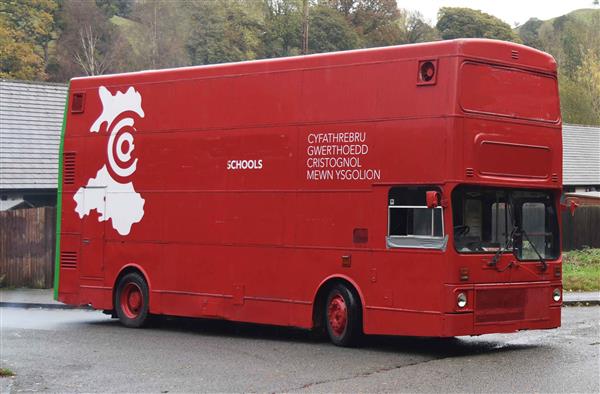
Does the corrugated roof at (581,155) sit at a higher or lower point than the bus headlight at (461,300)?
higher

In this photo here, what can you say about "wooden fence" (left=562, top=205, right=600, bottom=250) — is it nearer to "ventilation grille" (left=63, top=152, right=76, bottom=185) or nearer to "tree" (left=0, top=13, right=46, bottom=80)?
"ventilation grille" (left=63, top=152, right=76, bottom=185)

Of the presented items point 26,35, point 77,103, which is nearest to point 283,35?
point 26,35

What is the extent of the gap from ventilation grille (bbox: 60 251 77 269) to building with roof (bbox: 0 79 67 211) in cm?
1262

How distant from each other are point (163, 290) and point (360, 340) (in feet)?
13.9

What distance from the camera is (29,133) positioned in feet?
114

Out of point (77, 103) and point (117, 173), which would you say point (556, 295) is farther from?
point (77, 103)

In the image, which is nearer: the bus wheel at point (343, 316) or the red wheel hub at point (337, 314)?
the bus wheel at point (343, 316)

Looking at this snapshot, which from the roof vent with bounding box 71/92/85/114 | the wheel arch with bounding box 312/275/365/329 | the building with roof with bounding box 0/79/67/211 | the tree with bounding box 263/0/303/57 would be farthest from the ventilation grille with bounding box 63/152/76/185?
the tree with bounding box 263/0/303/57

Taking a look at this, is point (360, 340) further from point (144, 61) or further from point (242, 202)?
point (144, 61)

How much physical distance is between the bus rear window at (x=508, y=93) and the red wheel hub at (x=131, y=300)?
7.12 m

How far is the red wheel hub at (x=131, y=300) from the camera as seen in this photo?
1852 cm

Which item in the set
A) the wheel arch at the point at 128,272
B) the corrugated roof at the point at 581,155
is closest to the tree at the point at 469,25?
the corrugated roof at the point at 581,155

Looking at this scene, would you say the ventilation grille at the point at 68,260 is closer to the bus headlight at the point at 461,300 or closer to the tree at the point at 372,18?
the bus headlight at the point at 461,300

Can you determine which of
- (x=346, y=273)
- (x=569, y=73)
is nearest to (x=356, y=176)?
(x=346, y=273)
